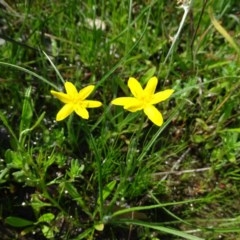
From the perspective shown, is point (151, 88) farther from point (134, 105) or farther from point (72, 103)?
point (72, 103)

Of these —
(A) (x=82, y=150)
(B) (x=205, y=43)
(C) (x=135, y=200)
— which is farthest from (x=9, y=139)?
(B) (x=205, y=43)

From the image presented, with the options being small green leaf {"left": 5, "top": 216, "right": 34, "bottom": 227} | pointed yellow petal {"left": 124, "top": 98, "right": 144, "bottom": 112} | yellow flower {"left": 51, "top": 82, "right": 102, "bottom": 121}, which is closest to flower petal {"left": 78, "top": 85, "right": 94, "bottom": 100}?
yellow flower {"left": 51, "top": 82, "right": 102, "bottom": 121}

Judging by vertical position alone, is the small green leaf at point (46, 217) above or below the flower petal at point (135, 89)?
below

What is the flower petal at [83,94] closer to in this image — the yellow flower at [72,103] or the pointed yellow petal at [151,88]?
the yellow flower at [72,103]

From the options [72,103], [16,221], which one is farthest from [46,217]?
[72,103]

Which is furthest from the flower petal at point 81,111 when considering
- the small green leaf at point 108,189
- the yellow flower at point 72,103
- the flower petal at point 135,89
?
the small green leaf at point 108,189

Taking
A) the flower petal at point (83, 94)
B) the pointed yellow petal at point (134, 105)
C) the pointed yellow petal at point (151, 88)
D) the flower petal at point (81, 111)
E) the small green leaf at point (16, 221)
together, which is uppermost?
the pointed yellow petal at point (151, 88)

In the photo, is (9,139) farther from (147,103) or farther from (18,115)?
(147,103)

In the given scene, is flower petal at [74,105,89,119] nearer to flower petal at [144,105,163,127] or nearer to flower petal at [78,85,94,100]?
flower petal at [78,85,94,100]

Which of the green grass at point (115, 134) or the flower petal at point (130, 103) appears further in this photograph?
the green grass at point (115, 134)
